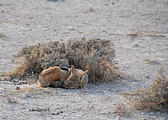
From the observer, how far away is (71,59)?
363 inches

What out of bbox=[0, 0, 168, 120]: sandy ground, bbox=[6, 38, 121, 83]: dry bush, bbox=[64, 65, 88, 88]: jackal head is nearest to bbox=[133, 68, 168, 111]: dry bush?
bbox=[0, 0, 168, 120]: sandy ground

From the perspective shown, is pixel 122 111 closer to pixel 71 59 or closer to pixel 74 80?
pixel 74 80

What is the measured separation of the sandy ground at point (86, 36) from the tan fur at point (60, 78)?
20 centimetres

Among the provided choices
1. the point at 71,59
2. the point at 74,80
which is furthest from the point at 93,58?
the point at 74,80

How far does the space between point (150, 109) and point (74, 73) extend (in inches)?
70.4

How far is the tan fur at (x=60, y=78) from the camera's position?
8062 millimetres

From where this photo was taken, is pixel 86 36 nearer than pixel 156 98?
No

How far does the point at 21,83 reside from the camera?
28.0 ft

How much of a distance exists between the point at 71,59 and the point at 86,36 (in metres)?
5.58

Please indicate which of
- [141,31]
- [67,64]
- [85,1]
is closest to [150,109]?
[67,64]

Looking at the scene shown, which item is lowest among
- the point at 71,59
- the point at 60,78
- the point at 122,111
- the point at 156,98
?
the point at 122,111

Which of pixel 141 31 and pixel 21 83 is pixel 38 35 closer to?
pixel 141 31

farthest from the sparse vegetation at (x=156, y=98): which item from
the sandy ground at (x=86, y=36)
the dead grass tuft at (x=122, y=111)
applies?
the dead grass tuft at (x=122, y=111)

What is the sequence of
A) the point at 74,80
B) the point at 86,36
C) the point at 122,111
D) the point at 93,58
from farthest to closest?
the point at 86,36 < the point at 93,58 < the point at 74,80 < the point at 122,111
